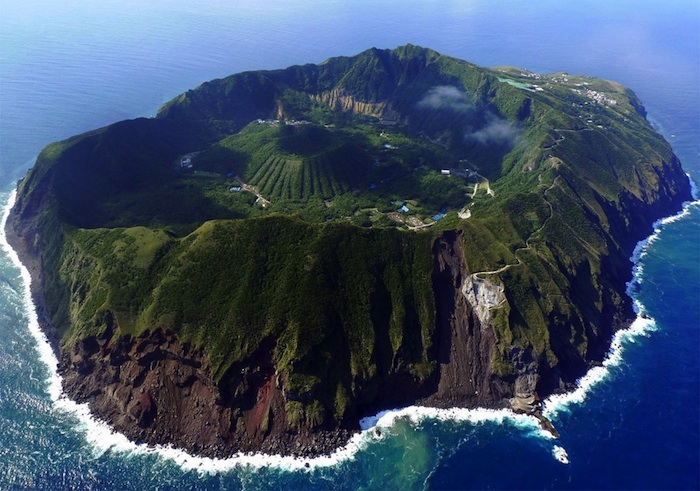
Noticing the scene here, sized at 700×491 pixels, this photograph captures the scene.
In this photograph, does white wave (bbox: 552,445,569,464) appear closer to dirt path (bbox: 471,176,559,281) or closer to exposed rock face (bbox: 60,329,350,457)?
dirt path (bbox: 471,176,559,281)

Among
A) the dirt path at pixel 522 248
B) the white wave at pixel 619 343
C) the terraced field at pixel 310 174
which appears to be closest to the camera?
the white wave at pixel 619 343

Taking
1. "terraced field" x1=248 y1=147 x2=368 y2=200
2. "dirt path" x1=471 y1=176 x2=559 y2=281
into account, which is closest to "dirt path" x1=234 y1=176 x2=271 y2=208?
"terraced field" x1=248 y1=147 x2=368 y2=200

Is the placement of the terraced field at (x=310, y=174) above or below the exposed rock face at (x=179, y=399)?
above

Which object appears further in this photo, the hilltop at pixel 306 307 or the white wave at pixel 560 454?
the hilltop at pixel 306 307

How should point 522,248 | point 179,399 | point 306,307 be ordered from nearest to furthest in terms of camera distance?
point 179,399 → point 306,307 → point 522,248

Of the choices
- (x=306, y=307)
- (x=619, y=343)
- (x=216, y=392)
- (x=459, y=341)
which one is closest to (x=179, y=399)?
(x=216, y=392)

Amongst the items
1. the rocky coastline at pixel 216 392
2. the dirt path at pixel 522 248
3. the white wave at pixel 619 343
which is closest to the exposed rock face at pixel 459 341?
the rocky coastline at pixel 216 392

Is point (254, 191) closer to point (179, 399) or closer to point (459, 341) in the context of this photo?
point (179, 399)

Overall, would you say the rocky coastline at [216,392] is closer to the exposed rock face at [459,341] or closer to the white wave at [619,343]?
the exposed rock face at [459,341]
